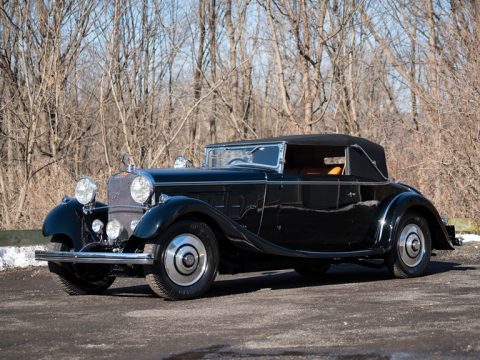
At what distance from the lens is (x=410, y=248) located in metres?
10.0

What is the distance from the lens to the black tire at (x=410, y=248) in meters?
A: 9.87

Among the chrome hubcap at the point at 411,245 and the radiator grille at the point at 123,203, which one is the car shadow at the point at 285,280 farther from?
the radiator grille at the point at 123,203

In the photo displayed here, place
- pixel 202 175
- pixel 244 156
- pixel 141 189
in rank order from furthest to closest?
1. pixel 244 156
2. pixel 202 175
3. pixel 141 189

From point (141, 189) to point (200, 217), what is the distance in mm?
643

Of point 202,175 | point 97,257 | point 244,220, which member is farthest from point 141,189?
point 244,220

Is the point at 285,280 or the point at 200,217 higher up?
the point at 200,217

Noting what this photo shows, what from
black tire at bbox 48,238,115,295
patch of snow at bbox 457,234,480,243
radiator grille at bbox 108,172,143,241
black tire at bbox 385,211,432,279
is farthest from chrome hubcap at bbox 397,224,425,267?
patch of snow at bbox 457,234,480,243

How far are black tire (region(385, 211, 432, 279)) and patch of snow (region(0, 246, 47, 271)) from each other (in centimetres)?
513

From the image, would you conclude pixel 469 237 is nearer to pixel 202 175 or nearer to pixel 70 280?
pixel 202 175

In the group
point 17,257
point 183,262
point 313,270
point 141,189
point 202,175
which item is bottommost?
point 313,270

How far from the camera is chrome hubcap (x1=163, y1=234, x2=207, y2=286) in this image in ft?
26.6

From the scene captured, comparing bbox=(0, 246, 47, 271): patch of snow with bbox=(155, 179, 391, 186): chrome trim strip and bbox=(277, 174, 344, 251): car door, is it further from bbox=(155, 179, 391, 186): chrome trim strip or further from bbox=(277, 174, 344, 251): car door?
bbox=(277, 174, 344, 251): car door

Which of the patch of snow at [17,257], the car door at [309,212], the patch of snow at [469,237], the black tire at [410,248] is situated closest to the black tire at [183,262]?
the car door at [309,212]

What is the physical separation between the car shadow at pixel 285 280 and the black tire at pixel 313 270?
74 millimetres
